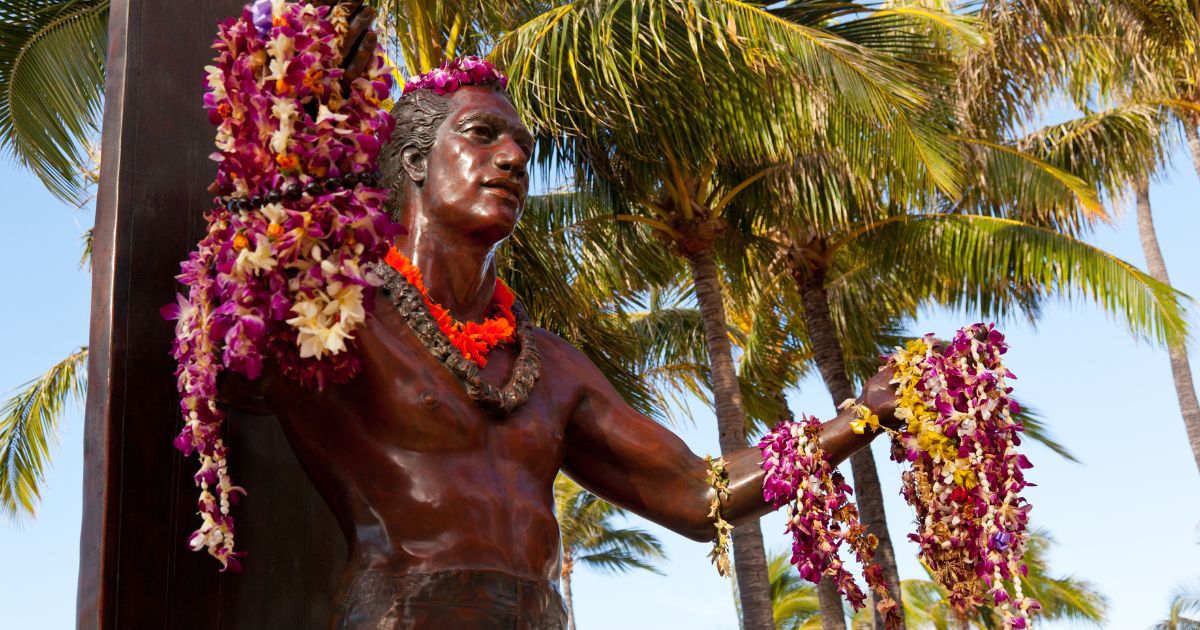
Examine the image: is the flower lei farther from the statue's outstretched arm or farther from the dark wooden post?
the dark wooden post

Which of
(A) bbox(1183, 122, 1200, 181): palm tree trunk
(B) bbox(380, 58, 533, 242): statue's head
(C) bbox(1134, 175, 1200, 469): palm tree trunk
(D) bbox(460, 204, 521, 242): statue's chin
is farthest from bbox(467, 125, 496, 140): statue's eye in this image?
(A) bbox(1183, 122, 1200, 181): palm tree trunk

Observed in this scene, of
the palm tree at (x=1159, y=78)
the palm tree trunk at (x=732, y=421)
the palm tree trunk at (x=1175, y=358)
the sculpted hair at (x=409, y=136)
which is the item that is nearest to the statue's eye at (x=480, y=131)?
the sculpted hair at (x=409, y=136)

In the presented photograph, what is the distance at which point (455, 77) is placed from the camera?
12.8 ft

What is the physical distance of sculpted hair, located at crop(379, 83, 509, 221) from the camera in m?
3.85

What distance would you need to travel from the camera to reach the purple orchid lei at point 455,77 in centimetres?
390

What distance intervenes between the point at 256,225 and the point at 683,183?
12.0 m

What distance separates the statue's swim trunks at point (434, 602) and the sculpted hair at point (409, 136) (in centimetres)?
103

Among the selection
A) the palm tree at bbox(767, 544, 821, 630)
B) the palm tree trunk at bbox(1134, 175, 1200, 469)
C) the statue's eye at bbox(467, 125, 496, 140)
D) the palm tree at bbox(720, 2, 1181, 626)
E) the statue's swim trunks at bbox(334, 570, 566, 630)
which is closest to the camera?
the statue's swim trunks at bbox(334, 570, 566, 630)

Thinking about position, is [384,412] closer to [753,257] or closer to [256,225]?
[256,225]

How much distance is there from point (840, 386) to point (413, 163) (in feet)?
43.1

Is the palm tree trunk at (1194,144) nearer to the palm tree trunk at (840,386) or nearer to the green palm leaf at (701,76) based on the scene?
the palm tree trunk at (840,386)

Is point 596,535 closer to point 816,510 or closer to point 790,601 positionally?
point 790,601

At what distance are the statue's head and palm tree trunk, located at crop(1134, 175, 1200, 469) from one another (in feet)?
56.6

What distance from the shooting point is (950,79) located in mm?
14586
